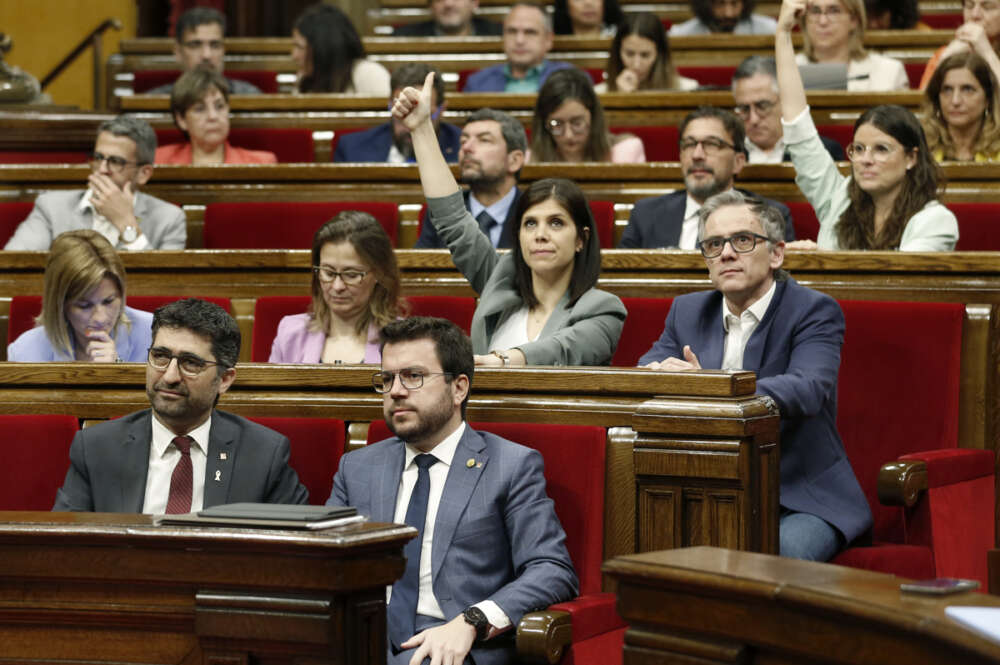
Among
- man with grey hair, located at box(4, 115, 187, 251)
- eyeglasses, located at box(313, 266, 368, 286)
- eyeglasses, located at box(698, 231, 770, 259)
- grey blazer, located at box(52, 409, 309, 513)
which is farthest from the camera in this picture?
man with grey hair, located at box(4, 115, 187, 251)

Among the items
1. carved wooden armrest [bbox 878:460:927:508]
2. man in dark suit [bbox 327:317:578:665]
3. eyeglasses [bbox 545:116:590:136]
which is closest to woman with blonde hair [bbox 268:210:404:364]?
man in dark suit [bbox 327:317:578:665]

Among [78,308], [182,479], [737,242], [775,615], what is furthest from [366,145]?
[775,615]

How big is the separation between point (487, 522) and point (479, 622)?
0.35 feet

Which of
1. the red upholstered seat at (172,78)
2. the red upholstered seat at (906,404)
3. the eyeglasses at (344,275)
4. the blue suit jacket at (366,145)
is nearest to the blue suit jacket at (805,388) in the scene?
the red upholstered seat at (906,404)

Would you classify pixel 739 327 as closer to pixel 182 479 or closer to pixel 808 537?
pixel 808 537

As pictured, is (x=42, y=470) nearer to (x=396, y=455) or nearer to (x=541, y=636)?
(x=396, y=455)

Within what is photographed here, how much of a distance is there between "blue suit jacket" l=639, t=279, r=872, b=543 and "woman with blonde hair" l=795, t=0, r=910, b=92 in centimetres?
136

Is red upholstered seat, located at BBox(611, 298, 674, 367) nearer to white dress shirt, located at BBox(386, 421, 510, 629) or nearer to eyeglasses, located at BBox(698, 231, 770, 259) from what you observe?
eyeglasses, located at BBox(698, 231, 770, 259)

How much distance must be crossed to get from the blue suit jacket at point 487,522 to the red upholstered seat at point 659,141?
56.5 inches

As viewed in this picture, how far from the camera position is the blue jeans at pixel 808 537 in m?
1.36

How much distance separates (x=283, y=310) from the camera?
70.5 inches

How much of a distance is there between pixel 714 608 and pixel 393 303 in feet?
3.05

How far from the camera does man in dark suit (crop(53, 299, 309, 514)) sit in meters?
1.33

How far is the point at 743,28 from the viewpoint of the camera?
3381 millimetres
